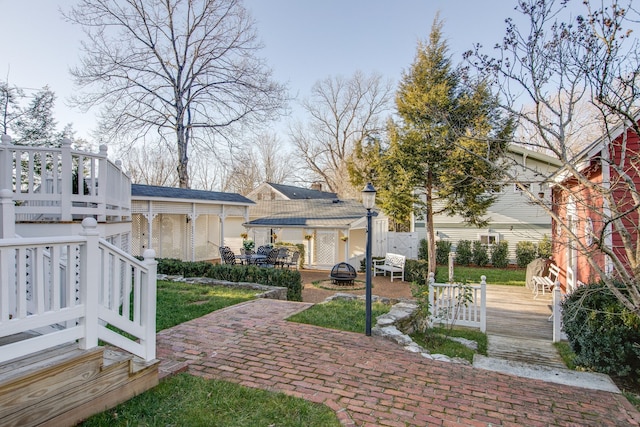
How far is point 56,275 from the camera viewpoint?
8.31 ft

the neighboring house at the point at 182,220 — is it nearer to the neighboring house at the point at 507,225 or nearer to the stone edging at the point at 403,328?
the neighboring house at the point at 507,225

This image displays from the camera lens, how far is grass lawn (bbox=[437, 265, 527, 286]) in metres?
13.7

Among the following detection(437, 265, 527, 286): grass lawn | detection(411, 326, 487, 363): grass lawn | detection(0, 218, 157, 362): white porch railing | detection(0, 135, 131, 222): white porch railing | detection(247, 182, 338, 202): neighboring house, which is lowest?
detection(437, 265, 527, 286): grass lawn

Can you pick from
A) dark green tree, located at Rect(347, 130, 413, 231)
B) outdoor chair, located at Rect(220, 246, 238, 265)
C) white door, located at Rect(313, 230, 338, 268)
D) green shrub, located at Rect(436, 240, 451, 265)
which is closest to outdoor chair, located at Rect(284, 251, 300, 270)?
white door, located at Rect(313, 230, 338, 268)

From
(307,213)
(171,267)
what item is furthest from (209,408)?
(307,213)

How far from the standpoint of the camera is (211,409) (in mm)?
2967

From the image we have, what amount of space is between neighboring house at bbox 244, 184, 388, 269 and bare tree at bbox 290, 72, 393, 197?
1358cm

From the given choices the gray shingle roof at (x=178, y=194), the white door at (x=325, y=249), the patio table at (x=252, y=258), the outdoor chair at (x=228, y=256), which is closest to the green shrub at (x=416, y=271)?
the white door at (x=325, y=249)

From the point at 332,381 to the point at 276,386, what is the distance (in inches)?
23.1

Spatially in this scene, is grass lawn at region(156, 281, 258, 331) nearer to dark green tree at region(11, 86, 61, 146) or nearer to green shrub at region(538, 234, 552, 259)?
dark green tree at region(11, 86, 61, 146)

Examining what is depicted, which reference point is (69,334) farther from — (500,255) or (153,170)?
(153,170)

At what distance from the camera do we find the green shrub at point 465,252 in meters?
17.3

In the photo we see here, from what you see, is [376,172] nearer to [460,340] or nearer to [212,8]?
[460,340]

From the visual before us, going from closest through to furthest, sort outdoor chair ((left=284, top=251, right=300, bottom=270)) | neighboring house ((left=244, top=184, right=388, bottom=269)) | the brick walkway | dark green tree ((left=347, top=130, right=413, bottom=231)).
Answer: the brick walkway
dark green tree ((left=347, top=130, right=413, bottom=231))
outdoor chair ((left=284, top=251, right=300, bottom=270))
neighboring house ((left=244, top=184, right=388, bottom=269))
